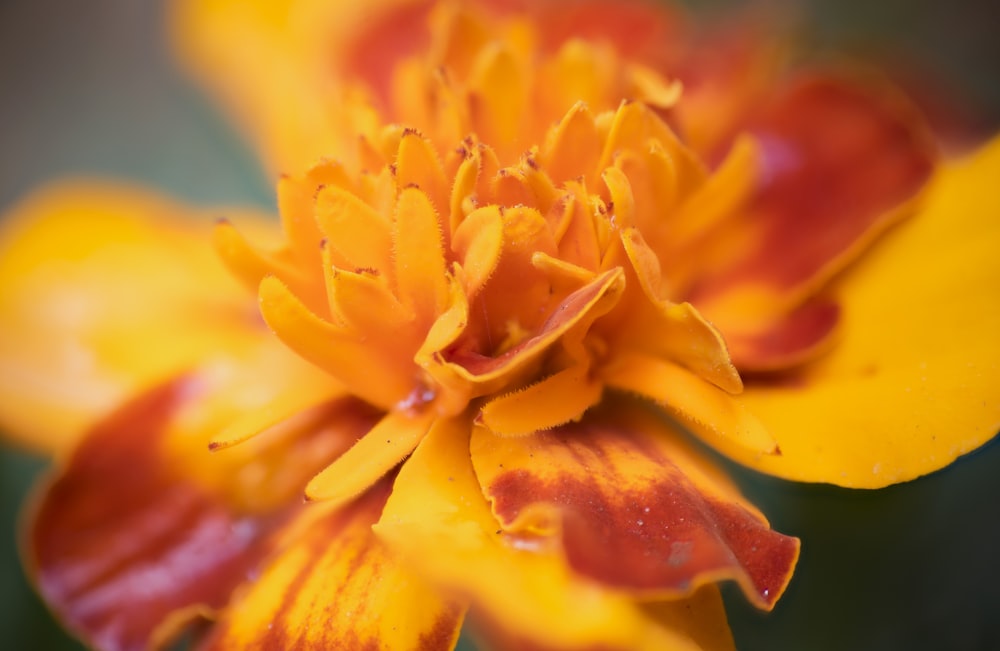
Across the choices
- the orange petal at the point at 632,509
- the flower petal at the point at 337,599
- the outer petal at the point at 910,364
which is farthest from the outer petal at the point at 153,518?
the outer petal at the point at 910,364

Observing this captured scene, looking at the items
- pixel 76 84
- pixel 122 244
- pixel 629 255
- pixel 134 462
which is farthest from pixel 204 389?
pixel 76 84

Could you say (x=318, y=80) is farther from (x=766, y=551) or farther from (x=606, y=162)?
(x=766, y=551)

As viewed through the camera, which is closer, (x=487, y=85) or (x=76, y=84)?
(x=487, y=85)

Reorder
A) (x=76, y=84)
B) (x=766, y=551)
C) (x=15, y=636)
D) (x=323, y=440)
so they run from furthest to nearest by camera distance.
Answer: (x=76, y=84), (x=15, y=636), (x=323, y=440), (x=766, y=551)

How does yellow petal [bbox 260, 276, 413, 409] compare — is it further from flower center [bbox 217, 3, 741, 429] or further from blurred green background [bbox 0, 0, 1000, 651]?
blurred green background [bbox 0, 0, 1000, 651]

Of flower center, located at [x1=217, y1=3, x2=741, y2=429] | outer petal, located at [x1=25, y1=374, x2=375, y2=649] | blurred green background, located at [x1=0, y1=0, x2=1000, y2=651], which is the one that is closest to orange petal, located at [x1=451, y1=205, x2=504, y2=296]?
flower center, located at [x1=217, y1=3, x2=741, y2=429]

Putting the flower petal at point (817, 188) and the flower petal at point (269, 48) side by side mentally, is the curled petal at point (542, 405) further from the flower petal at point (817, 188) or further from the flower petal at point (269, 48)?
the flower petal at point (269, 48)
